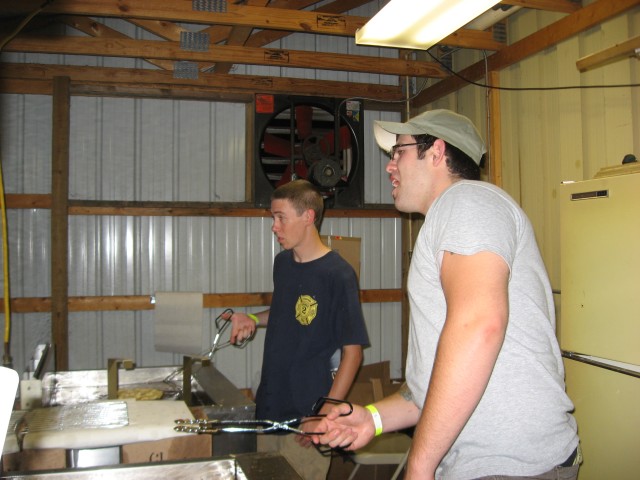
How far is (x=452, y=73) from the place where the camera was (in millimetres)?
4398

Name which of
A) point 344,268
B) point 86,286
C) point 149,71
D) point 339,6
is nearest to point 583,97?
point 344,268

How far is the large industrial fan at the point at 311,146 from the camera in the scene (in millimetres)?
5102

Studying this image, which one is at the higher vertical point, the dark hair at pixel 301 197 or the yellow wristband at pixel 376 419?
the dark hair at pixel 301 197

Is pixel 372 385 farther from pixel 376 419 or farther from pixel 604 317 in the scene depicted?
pixel 376 419

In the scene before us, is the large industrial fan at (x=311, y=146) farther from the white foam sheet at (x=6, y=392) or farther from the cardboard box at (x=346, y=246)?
the white foam sheet at (x=6, y=392)

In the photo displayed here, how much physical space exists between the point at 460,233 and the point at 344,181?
408 cm

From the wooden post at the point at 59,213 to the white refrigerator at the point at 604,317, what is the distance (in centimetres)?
392

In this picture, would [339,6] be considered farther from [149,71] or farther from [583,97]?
[583,97]

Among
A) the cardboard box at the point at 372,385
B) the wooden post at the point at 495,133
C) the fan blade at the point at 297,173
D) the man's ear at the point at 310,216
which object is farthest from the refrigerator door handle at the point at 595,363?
the fan blade at the point at 297,173

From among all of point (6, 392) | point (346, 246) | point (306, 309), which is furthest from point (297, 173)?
point (6, 392)

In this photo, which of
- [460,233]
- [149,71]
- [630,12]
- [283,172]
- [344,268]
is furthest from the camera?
[283,172]

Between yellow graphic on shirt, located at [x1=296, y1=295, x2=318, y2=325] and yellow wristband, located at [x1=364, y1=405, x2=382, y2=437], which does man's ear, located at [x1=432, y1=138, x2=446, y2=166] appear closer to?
yellow wristband, located at [x1=364, y1=405, x2=382, y2=437]

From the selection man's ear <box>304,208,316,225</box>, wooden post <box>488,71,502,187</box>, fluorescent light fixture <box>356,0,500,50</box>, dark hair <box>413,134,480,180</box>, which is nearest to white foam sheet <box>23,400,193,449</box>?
dark hair <box>413,134,480,180</box>

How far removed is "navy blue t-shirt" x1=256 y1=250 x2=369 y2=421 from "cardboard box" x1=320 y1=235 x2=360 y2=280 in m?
2.14
